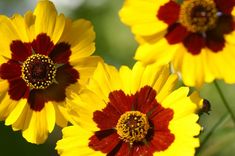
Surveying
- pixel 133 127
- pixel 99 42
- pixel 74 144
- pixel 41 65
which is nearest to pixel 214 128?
pixel 133 127

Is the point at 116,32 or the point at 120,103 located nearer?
the point at 120,103

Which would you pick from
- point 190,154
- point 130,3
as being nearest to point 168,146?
point 190,154

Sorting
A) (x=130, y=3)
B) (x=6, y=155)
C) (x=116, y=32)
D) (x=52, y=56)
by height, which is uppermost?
(x=130, y=3)

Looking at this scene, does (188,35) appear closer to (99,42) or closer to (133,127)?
(133,127)

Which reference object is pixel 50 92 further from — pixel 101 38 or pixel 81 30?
pixel 101 38

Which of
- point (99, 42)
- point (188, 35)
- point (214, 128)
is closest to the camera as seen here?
point (188, 35)

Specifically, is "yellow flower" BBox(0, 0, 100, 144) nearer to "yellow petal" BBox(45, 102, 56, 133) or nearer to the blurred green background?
"yellow petal" BBox(45, 102, 56, 133)

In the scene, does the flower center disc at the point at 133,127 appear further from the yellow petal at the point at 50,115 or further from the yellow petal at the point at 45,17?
the yellow petal at the point at 45,17
